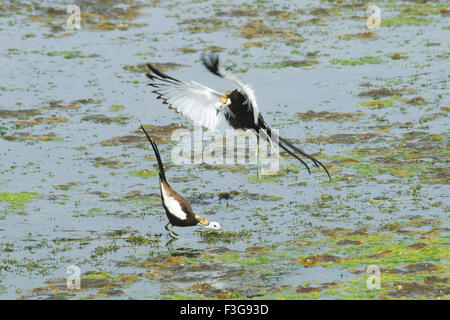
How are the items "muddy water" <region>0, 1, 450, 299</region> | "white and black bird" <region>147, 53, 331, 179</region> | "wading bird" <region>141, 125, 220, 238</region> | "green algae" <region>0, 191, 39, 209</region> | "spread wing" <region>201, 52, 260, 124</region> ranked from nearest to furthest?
"spread wing" <region>201, 52, 260, 124</region> → "muddy water" <region>0, 1, 450, 299</region> → "white and black bird" <region>147, 53, 331, 179</region> → "wading bird" <region>141, 125, 220, 238</region> → "green algae" <region>0, 191, 39, 209</region>

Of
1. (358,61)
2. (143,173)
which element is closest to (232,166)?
(143,173)

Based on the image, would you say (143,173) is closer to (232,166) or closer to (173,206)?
(232,166)

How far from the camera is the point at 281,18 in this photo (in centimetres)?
3503

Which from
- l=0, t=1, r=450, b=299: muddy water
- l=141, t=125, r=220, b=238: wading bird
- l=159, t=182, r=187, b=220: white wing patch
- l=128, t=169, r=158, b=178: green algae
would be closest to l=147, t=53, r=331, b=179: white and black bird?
l=141, t=125, r=220, b=238: wading bird

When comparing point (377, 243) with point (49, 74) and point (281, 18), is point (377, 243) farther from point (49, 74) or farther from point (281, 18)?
point (281, 18)

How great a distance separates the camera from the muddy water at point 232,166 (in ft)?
52.9

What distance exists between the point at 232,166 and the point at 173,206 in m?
4.51

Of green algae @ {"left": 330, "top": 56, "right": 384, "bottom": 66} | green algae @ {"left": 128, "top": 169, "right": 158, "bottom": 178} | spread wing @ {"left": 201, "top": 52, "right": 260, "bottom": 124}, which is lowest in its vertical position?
green algae @ {"left": 128, "top": 169, "right": 158, "bottom": 178}

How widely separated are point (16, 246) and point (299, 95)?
1131 cm

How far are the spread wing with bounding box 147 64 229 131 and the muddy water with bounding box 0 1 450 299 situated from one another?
6.62 ft

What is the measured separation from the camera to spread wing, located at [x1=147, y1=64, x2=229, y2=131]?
16.6 metres

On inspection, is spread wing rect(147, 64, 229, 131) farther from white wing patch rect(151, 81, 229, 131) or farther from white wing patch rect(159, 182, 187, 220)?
white wing patch rect(159, 182, 187, 220)

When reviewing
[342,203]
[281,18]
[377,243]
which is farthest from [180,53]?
[377,243]
